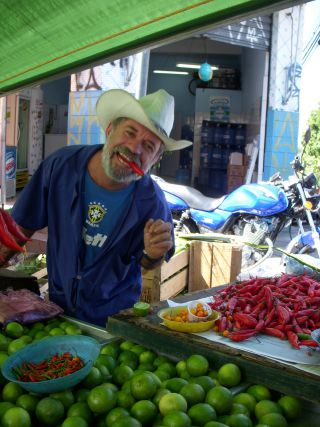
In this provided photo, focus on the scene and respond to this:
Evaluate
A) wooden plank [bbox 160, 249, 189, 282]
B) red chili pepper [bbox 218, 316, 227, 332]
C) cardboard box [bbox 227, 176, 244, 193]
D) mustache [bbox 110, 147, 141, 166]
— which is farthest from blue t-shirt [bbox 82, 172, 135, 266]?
cardboard box [bbox 227, 176, 244, 193]

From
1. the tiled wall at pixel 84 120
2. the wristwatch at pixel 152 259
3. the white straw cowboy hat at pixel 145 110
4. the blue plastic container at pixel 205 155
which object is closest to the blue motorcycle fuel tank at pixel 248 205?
the tiled wall at pixel 84 120

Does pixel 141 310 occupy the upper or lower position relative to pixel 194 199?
lower

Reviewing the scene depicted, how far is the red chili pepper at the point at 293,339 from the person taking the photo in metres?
2.32

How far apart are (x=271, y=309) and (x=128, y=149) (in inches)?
49.1

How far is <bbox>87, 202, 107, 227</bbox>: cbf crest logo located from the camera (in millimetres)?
2961

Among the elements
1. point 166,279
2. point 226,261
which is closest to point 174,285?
point 166,279

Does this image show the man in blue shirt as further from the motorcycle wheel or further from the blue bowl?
the motorcycle wheel

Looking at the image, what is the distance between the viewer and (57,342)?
2.00 meters

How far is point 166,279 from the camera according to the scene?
5.25 metres

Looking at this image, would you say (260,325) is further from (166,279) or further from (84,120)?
(84,120)

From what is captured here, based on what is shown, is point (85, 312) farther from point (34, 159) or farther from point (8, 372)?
point (34, 159)

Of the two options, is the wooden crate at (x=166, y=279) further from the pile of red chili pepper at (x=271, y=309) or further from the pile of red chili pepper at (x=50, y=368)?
the pile of red chili pepper at (x=50, y=368)

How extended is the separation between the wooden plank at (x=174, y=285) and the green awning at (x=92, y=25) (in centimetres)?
274

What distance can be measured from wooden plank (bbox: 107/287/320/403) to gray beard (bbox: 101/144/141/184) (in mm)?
788
